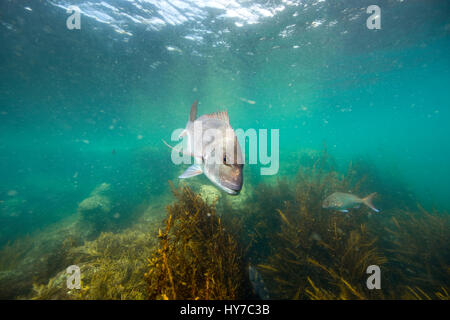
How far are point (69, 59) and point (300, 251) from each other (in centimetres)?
1683

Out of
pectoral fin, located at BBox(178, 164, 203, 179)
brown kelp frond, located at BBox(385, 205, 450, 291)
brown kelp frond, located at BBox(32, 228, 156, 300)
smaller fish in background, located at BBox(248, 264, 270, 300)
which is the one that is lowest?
brown kelp frond, located at BBox(385, 205, 450, 291)

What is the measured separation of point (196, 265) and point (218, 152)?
1.99m

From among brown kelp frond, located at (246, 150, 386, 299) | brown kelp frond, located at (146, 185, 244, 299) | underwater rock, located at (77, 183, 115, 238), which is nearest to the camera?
brown kelp frond, located at (146, 185, 244, 299)

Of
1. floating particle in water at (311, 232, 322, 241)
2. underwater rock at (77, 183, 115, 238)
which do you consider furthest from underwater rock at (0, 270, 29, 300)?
floating particle in water at (311, 232, 322, 241)

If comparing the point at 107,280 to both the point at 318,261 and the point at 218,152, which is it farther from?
the point at 318,261

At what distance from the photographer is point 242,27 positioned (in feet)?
33.9

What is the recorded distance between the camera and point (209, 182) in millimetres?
9555

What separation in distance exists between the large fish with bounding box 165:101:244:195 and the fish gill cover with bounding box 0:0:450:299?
3.63ft

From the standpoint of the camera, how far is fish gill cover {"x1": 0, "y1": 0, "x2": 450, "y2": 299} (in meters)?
3.36

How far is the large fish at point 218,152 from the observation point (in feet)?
Answer: 6.63

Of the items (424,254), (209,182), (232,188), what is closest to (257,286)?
(232,188)

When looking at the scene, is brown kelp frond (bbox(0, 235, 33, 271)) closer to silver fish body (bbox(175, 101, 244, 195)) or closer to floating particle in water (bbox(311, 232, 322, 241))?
silver fish body (bbox(175, 101, 244, 195))

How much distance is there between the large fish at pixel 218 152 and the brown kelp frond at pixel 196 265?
3.04 feet

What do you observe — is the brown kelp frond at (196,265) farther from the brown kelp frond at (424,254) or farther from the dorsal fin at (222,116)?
the brown kelp frond at (424,254)
